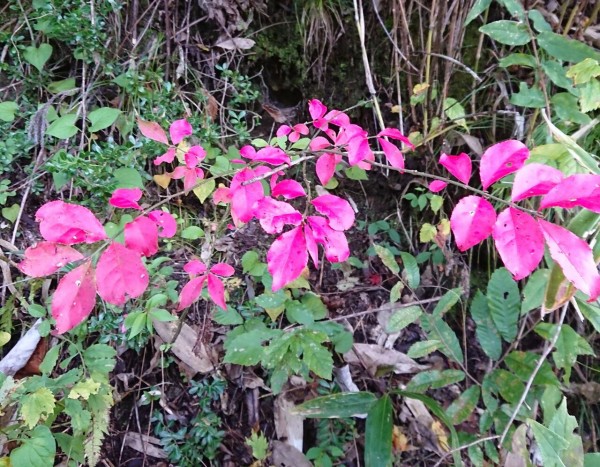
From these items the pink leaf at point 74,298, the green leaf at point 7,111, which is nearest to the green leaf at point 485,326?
the pink leaf at point 74,298

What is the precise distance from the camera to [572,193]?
1.73 feet

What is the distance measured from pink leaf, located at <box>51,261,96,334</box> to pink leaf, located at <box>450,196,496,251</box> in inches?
20.2

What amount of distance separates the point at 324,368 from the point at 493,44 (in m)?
1.22

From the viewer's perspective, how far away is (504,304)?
Result: 1.21 m

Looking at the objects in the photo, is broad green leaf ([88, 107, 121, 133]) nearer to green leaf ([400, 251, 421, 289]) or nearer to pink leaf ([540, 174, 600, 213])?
green leaf ([400, 251, 421, 289])

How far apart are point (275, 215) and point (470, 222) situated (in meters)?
0.28

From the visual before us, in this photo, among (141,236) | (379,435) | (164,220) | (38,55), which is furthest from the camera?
(38,55)

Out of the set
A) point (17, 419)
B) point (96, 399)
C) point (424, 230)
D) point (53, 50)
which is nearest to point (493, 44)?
point (424, 230)

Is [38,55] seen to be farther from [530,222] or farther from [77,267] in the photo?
[530,222]

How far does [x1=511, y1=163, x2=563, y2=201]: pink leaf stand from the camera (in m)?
0.56

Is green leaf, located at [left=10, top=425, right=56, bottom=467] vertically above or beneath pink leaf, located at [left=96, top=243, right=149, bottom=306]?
beneath

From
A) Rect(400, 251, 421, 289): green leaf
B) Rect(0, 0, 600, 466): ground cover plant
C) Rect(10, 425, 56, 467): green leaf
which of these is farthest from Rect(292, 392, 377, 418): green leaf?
Rect(10, 425, 56, 467): green leaf

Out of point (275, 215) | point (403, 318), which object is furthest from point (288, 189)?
point (403, 318)

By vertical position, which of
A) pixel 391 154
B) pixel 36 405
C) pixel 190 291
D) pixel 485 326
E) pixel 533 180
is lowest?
pixel 485 326
